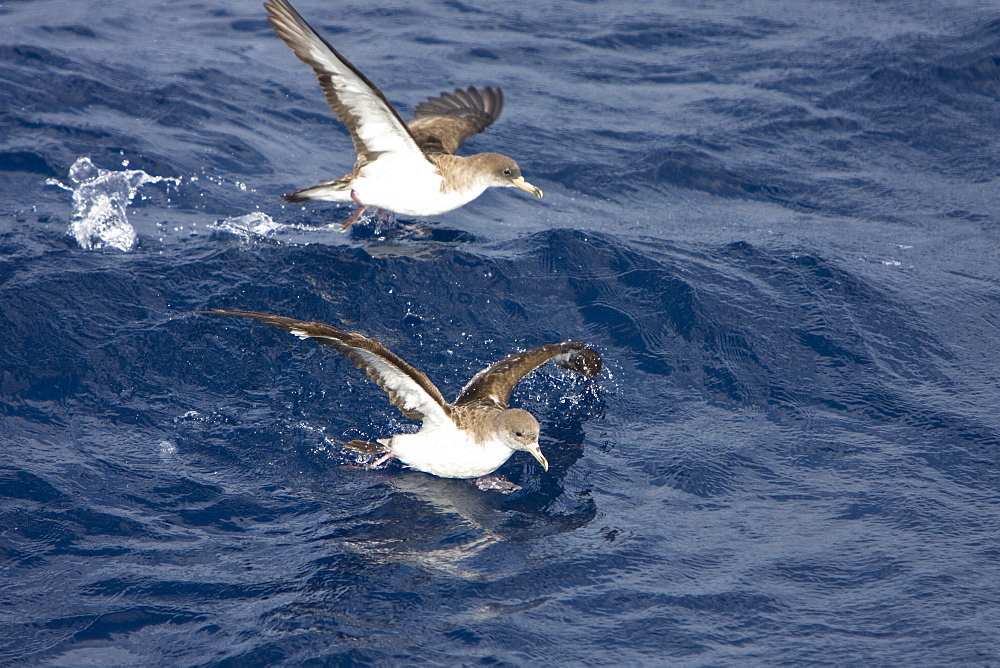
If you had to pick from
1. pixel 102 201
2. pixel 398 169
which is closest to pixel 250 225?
pixel 102 201

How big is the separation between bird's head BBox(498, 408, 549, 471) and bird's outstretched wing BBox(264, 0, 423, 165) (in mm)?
3163

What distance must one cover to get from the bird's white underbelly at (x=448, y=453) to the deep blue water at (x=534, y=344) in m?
0.19

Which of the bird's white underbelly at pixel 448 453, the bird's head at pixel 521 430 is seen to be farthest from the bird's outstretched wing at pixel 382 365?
the bird's head at pixel 521 430

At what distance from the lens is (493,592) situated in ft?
20.9

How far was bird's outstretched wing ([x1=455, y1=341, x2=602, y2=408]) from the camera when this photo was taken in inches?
312

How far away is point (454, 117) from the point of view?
40.6ft

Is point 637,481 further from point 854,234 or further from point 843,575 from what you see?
point 854,234

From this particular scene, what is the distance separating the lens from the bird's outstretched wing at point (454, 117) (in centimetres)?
1170

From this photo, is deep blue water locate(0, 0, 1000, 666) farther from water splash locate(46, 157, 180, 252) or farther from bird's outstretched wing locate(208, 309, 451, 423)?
bird's outstretched wing locate(208, 309, 451, 423)

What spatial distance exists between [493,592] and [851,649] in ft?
7.30

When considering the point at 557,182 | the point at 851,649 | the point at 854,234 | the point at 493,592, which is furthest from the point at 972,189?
the point at 493,592

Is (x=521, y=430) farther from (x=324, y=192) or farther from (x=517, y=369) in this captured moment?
A: (x=324, y=192)

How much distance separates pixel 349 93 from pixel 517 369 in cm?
323

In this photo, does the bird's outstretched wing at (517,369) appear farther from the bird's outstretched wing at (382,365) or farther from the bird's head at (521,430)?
the bird's outstretched wing at (382,365)
